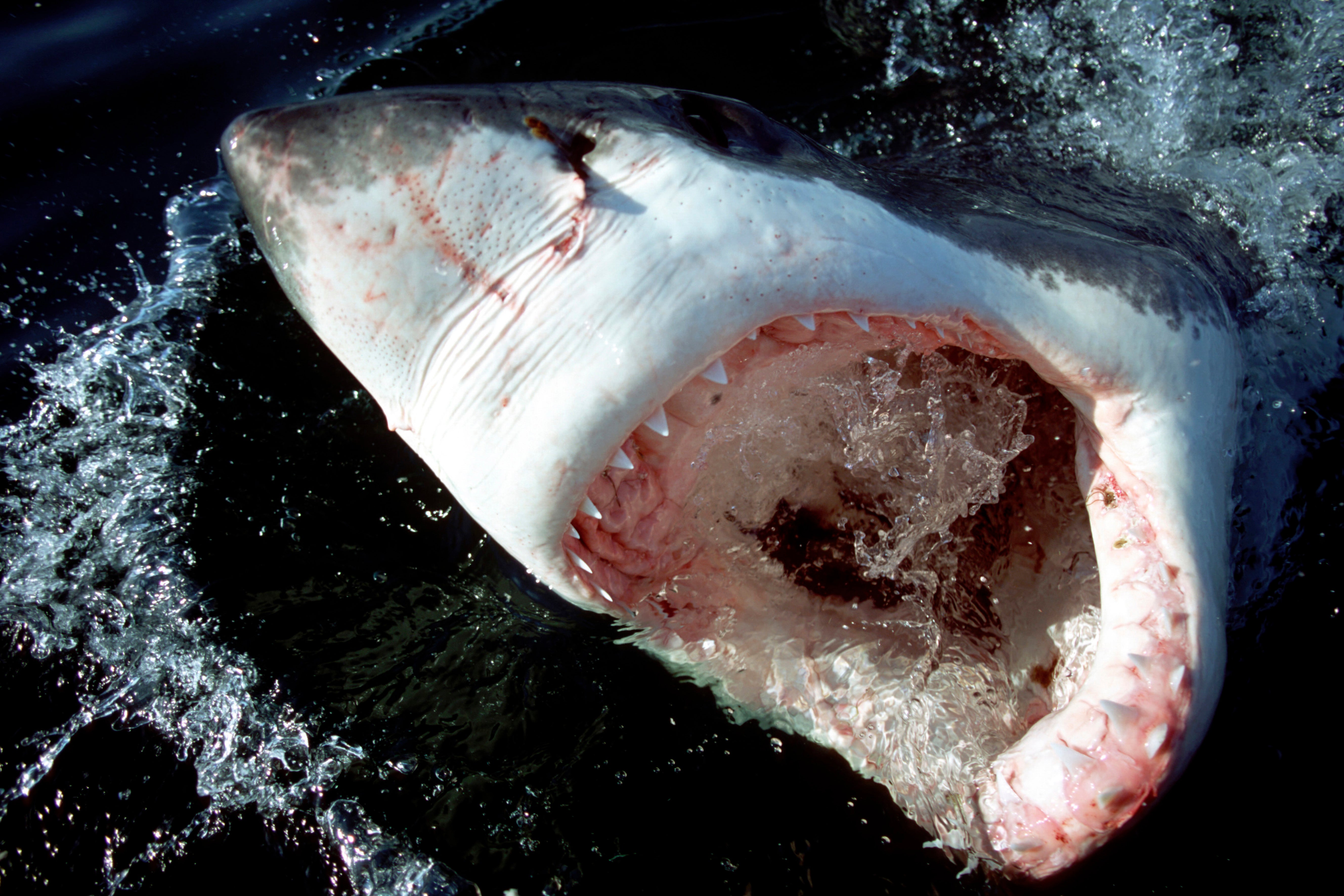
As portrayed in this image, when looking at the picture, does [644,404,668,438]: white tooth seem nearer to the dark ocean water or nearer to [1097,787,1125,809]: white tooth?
[1097,787,1125,809]: white tooth

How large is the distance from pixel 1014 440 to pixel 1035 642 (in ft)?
1.14

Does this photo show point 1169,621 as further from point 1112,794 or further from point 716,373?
point 716,373

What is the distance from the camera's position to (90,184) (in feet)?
9.53

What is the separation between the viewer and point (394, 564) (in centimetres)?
209

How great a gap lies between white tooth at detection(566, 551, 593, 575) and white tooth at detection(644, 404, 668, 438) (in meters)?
0.24

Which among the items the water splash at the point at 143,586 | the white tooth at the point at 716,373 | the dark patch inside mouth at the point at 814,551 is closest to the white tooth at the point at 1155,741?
the dark patch inside mouth at the point at 814,551

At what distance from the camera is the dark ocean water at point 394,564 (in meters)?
1.52

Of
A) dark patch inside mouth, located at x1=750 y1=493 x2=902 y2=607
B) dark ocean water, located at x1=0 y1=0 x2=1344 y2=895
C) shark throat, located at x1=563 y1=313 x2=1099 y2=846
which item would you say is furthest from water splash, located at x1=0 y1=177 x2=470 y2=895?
dark patch inside mouth, located at x1=750 y1=493 x2=902 y2=607

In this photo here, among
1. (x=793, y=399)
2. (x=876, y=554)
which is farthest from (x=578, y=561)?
(x=876, y=554)

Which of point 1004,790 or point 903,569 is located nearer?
point 1004,790

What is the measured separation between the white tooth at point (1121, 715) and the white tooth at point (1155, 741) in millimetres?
24

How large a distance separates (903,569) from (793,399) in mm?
406

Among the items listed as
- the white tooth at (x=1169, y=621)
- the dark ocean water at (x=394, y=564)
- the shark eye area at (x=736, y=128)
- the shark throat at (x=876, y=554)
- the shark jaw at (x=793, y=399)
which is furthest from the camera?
the dark ocean water at (x=394, y=564)

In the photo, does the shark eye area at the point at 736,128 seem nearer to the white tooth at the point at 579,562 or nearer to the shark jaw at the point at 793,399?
the shark jaw at the point at 793,399
